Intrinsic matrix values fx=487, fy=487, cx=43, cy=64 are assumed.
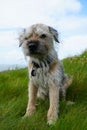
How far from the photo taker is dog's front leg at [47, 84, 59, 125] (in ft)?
29.3

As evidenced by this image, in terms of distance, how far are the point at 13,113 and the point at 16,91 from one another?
5.10 feet

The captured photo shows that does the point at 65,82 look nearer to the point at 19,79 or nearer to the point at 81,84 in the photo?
the point at 81,84

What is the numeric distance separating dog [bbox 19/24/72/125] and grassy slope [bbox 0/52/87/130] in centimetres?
20

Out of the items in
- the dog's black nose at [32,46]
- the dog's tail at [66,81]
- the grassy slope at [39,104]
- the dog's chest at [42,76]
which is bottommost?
the grassy slope at [39,104]

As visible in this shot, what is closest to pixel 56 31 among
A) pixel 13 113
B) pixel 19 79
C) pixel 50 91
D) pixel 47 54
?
pixel 47 54

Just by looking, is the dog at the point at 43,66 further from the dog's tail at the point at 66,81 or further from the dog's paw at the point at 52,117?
the dog's tail at the point at 66,81

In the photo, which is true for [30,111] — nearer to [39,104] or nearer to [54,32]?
[39,104]

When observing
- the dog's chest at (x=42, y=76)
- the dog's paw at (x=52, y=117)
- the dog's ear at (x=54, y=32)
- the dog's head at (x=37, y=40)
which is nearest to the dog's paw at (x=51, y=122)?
the dog's paw at (x=52, y=117)

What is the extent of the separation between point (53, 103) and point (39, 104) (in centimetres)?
68

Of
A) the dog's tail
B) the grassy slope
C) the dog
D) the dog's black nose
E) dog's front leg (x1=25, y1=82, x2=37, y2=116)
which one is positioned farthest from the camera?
the dog's tail

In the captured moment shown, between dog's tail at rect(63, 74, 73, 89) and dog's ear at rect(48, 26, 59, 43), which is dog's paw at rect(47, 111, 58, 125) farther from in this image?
dog's ear at rect(48, 26, 59, 43)

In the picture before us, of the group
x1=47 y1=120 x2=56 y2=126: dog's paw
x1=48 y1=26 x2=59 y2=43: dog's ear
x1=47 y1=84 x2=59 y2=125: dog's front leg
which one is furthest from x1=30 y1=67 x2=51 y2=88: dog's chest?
x1=47 y1=120 x2=56 y2=126: dog's paw

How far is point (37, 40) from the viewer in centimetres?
892

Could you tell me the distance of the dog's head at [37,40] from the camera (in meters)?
8.92
